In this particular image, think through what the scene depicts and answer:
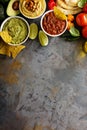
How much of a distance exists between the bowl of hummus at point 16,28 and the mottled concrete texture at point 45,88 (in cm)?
A: 5

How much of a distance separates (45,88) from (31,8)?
0.37 m

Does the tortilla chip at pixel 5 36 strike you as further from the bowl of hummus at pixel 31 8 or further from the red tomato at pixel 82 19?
the red tomato at pixel 82 19

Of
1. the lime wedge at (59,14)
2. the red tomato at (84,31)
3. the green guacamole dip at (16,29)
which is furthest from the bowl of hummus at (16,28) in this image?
the red tomato at (84,31)

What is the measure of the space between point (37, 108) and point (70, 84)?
18 centimetres

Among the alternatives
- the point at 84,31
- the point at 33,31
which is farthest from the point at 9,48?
the point at 84,31

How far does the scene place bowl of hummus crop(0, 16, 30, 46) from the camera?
1.58 m

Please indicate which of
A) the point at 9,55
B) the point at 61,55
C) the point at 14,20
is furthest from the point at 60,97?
the point at 14,20

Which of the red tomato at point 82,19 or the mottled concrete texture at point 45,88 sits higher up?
the red tomato at point 82,19

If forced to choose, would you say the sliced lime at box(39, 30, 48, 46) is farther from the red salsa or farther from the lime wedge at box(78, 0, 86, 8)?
the lime wedge at box(78, 0, 86, 8)

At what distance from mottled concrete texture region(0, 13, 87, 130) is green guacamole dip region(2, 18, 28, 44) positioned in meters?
0.05

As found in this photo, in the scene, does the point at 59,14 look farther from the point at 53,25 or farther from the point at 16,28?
the point at 16,28

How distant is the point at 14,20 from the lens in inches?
63.4

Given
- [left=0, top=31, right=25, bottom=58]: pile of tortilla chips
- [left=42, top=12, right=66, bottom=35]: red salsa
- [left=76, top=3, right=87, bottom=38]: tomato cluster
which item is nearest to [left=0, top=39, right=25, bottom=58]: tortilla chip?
[left=0, top=31, right=25, bottom=58]: pile of tortilla chips

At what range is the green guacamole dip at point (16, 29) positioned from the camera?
5.20ft
